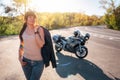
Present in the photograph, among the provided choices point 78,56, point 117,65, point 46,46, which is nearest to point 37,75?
point 46,46

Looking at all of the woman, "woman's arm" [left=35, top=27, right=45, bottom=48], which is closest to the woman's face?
the woman

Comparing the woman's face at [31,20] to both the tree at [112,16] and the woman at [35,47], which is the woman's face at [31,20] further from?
the tree at [112,16]

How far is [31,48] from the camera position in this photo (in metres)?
4.42

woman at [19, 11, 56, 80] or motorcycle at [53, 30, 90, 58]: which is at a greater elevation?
woman at [19, 11, 56, 80]

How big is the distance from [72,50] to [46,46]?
8172 millimetres

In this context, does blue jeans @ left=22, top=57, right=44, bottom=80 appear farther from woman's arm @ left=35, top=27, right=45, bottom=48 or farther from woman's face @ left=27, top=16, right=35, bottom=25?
woman's face @ left=27, top=16, right=35, bottom=25

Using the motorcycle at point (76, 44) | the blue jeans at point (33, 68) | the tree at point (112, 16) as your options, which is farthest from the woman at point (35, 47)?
the tree at point (112, 16)

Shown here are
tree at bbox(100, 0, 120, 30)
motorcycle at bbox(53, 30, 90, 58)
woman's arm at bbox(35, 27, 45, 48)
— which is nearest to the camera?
woman's arm at bbox(35, 27, 45, 48)

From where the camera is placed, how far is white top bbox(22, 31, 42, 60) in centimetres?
442

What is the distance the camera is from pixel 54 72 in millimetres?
9336

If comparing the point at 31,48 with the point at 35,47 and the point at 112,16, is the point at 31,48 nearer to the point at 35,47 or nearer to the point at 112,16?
the point at 35,47

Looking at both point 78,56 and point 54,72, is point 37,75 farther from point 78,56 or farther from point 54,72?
point 78,56

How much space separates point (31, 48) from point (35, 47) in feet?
0.23

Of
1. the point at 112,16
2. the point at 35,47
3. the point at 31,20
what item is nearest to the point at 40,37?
the point at 35,47
